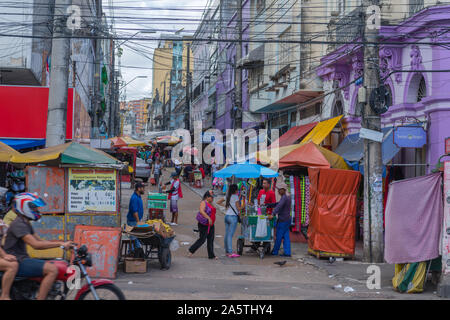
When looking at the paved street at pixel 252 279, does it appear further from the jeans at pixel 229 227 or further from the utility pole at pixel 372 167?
the utility pole at pixel 372 167

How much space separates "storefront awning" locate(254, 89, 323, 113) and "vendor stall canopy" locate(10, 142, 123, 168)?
14112 mm

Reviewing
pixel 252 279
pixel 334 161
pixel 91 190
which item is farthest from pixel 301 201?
pixel 91 190

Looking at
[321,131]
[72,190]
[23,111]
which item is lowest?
[72,190]

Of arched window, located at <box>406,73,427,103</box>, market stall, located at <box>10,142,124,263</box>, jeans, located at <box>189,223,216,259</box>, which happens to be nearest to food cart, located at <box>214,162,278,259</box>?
jeans, located at <box>189,223,216,259</box>

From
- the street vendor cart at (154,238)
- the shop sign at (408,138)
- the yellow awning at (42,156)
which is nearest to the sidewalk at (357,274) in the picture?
the shop sign at (408,138)

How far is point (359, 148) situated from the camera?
18312mm

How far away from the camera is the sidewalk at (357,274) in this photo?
33.0ft

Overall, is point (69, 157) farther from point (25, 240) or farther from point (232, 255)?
point (232, 255)

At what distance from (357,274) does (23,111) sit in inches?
503

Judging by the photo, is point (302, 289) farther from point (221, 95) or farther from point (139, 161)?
point (221, 95)

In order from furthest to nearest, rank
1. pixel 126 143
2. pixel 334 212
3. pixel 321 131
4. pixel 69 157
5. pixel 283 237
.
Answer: pixel 126 143 → pixel 321 131 → pixel 283 237 → pixel 334 212 → pixel 69 157

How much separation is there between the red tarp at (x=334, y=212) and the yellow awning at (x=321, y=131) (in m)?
6.39

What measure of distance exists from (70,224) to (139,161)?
88.3ft
